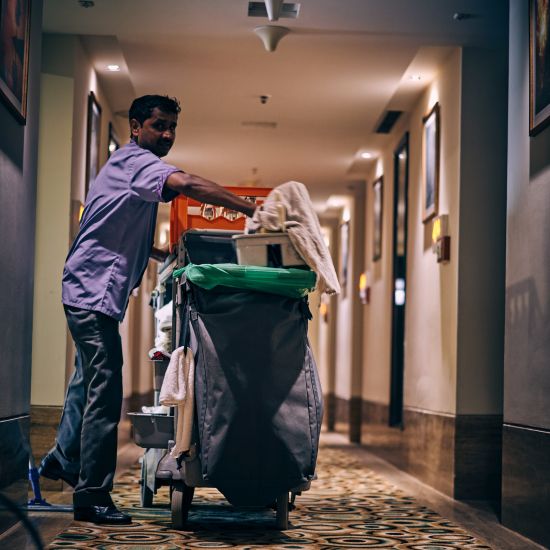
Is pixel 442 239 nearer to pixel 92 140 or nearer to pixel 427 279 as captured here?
pixel 427 279

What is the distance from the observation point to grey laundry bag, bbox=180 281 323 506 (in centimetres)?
300

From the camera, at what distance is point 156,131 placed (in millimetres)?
3508

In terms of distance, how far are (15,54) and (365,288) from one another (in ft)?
22.7

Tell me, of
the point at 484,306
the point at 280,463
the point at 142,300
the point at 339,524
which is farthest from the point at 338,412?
the point at 280,463

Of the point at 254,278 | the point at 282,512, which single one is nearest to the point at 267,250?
the point at 254,278

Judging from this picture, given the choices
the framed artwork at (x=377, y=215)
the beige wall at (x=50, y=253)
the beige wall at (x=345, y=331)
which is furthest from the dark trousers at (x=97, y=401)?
the beige wall at (x=345, y=331)

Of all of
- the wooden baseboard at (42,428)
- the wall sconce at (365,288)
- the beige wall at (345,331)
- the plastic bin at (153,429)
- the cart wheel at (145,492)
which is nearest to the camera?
the plastic bin at (153,429)

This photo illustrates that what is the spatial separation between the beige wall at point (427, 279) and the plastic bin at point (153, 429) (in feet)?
7.77

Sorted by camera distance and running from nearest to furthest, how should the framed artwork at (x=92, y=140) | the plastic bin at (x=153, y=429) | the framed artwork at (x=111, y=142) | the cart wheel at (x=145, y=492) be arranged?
1. the plastic bin at (x=153, y=429)
2. the cart wheel at (x=145, y=492)
3. the framed artwork at (x=92, y=140)
4. the framed artwork at (x=111, y=142)

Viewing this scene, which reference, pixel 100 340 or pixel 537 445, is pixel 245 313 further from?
pixel 537 445

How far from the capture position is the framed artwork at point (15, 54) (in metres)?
3.01

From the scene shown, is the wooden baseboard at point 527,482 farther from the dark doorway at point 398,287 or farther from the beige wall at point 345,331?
the beige wall at point 345,331

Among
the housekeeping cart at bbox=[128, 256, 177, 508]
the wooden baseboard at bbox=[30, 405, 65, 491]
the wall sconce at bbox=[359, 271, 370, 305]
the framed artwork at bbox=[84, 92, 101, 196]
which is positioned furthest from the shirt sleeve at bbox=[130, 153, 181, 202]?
the wall sconce at bbox=[359, 271, 370, 305]

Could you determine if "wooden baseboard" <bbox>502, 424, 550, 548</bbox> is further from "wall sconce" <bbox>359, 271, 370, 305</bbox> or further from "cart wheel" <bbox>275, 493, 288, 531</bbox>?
"wall sconce" <bbox>359, 271, 370, 305</bbox>
